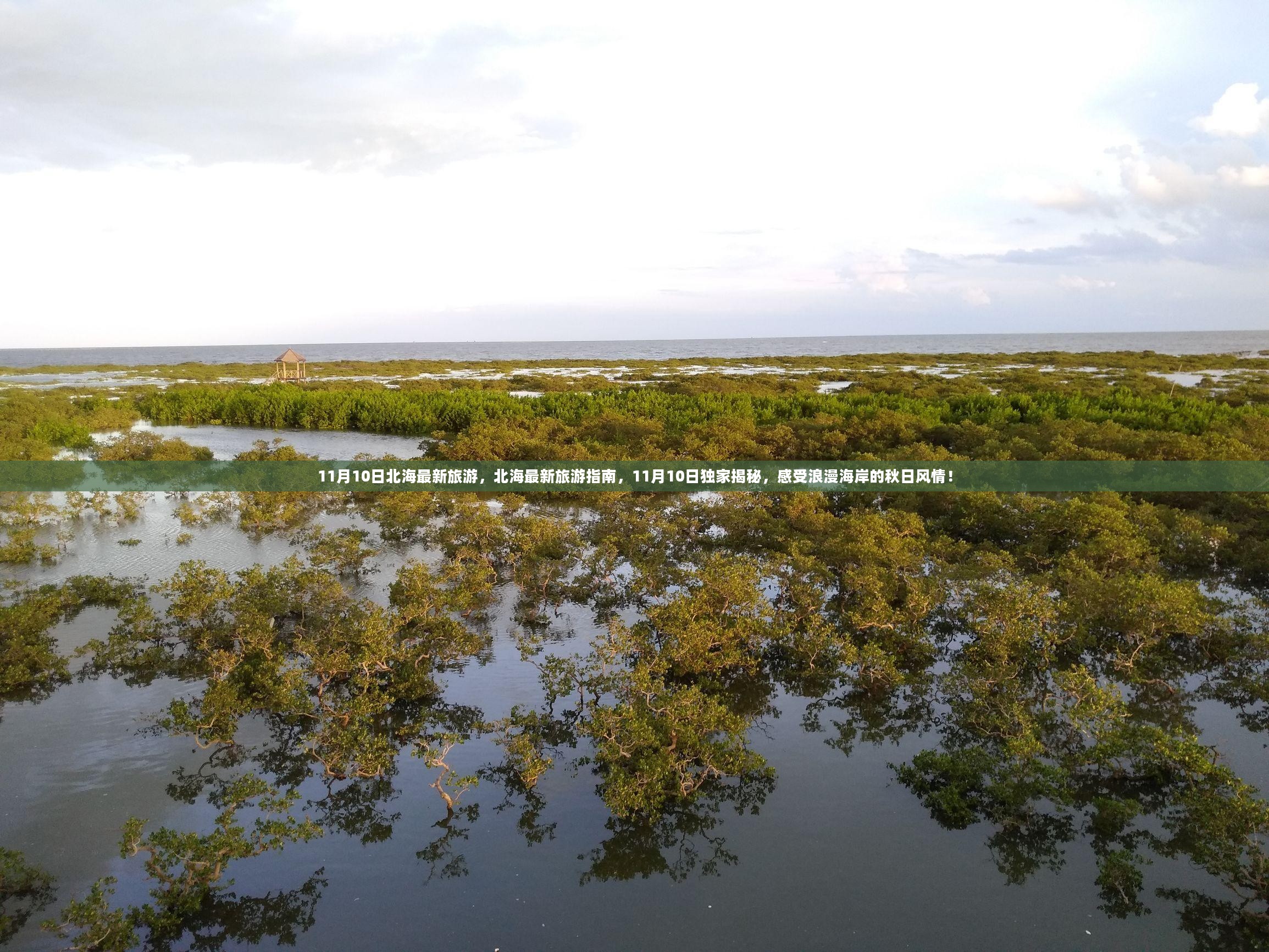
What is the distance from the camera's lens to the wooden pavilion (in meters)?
58.3

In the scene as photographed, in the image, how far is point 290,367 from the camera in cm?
6700

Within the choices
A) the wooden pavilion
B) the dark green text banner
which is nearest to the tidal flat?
the dark green text banner

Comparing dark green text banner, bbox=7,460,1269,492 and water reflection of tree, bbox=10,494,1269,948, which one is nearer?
water reflection of tree, bbox=10,494,1269,948

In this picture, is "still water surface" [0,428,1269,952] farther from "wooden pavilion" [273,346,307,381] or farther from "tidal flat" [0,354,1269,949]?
"wooden pavilion" [273,346,307,381]

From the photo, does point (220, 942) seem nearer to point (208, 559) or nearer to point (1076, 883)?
point (1076, 883)

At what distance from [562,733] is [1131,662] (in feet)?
35.5

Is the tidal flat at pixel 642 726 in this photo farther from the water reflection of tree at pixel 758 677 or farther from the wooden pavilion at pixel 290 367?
the wooden pavilion at pixel 290 367

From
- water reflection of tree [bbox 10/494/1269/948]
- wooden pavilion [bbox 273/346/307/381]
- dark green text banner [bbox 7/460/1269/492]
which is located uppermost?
wooden pavilion [bbox 273/346/307/381]

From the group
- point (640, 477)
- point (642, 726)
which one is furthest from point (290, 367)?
point (642, 726)

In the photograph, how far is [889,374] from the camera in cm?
6419

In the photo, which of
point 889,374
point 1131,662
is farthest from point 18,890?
point 889,374

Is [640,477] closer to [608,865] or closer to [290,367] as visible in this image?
[608,865]

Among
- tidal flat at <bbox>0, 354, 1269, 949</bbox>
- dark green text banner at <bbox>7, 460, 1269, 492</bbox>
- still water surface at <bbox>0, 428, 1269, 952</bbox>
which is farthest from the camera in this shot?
dark green text banner at <bbox>7, 460, 1269, 492</bbox>

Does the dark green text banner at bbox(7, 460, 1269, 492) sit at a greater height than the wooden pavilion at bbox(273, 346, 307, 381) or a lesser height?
lesser
